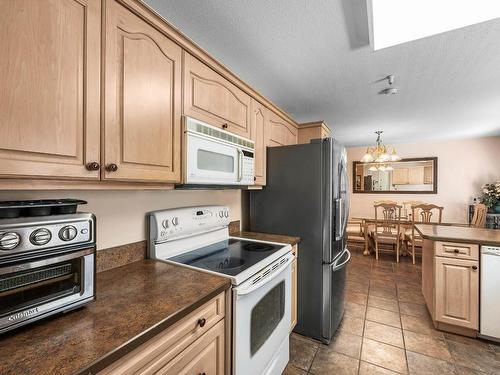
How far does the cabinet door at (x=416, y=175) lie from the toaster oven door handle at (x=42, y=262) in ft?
19.3

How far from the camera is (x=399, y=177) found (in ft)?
17.1

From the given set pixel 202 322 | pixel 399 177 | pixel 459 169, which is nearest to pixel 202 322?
pixel 202 322

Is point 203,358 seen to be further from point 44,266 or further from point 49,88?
point 49,88

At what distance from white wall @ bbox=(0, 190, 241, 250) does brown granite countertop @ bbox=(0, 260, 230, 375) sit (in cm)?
23

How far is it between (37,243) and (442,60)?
2667mm

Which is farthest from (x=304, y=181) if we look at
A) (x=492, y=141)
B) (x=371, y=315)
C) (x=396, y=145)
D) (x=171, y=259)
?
(x=492, y=141)

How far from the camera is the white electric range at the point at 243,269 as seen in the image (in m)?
1.19

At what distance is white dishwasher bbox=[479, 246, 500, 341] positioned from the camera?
1.89 meters

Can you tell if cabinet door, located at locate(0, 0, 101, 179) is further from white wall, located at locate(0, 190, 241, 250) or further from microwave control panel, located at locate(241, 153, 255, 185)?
microwave control panel, located at locate(241, 153, 255, 185)

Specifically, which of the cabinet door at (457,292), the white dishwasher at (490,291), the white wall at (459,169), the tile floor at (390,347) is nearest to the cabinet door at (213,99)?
the tile floor at (390,347)

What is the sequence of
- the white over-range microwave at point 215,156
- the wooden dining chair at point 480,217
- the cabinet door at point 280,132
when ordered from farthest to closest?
the wooden dining chair at point 480,217 < the cabinet door at point 280,132 < the white over-range microwave at point 215,156

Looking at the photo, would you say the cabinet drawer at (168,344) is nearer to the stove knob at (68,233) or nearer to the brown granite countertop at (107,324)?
the brown granite countertop at (107,324)

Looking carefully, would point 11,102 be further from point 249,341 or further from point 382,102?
point 382,102

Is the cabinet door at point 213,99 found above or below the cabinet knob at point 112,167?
above
